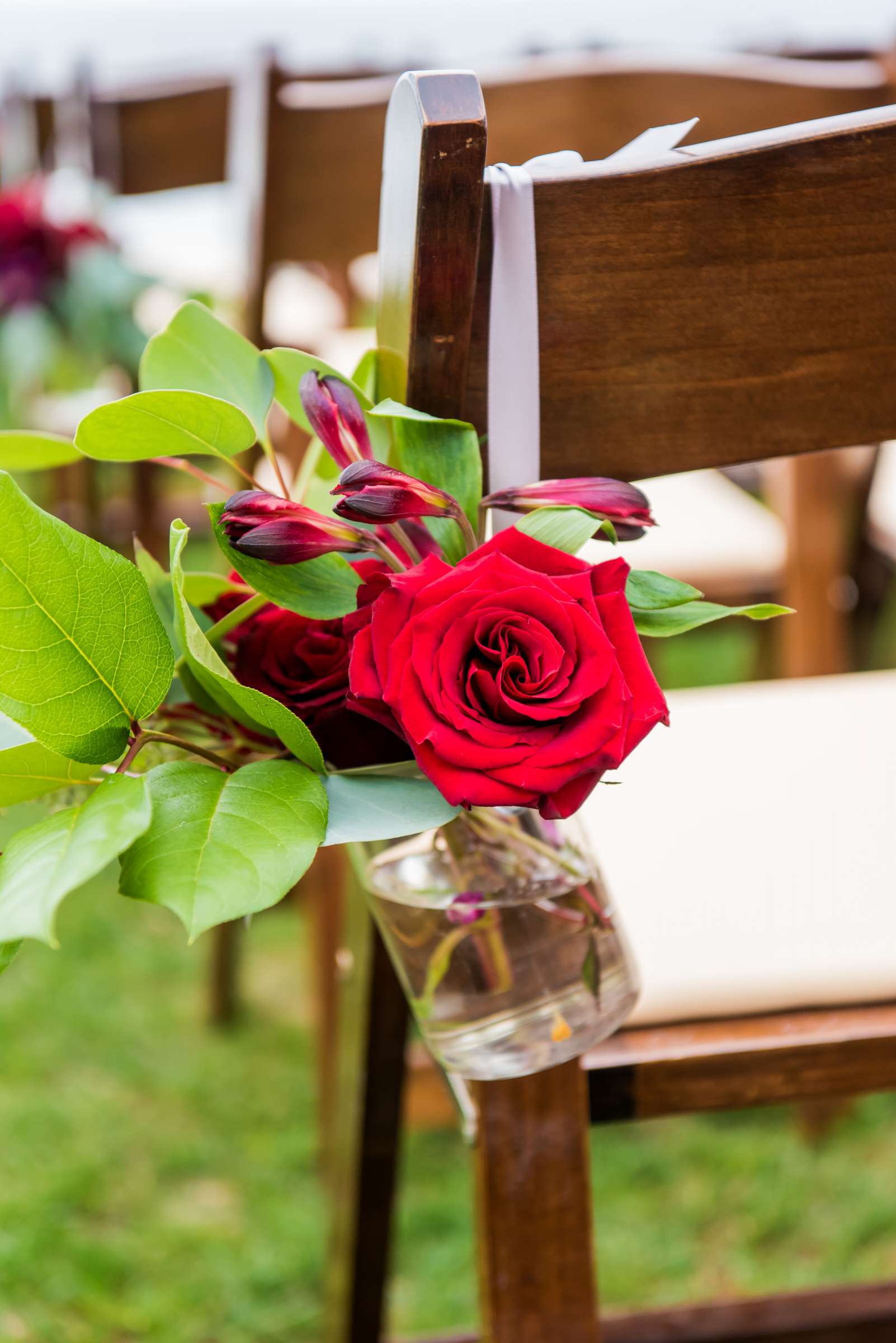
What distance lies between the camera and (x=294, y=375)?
445mm

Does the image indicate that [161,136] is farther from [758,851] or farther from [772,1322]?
[772,1322]

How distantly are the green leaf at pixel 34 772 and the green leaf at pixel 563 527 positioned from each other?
149 millimetres

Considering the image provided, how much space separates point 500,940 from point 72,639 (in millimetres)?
209

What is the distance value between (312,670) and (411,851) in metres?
0.12

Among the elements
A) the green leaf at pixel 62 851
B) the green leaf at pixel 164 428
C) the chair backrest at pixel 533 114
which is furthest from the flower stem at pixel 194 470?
the chair backrest at pixel 533 114

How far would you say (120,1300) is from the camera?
3.52 ft

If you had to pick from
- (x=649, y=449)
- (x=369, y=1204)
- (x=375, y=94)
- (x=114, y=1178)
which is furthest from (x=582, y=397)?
(x=114, y=1178)

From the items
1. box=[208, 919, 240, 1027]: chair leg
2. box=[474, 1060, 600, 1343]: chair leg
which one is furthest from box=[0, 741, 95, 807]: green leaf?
box=[208, 919, 240, 1027]: chair leg

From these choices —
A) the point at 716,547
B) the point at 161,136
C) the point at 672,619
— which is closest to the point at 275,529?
the point at 672,619

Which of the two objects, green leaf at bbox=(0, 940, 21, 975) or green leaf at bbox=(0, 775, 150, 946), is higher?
green leaf at bbox=(0, 775, 150, 946)

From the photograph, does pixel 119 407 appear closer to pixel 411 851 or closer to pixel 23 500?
pixel 23 500

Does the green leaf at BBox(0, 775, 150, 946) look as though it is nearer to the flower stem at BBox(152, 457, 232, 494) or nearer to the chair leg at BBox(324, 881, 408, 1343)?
the flower stem at BBox(152, 457, 232, 494)

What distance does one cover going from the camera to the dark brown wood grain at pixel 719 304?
384 mm

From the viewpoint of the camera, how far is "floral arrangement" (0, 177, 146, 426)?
1.20 m
